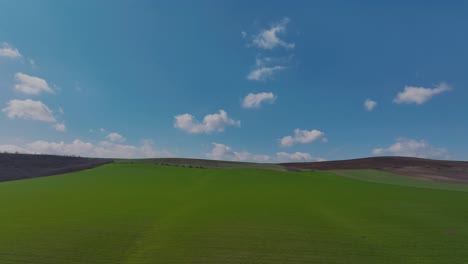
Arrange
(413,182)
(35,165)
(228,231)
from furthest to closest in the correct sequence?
1. (35,165)
2. (413,182)
3. (228,231)

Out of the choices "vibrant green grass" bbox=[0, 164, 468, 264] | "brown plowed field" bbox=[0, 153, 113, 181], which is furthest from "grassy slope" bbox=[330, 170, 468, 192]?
"brown plowed field" bbox=[0, 153, 113, 181]

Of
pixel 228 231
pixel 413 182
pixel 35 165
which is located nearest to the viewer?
pixel 228 231

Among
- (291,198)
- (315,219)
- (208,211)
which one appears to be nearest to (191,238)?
(208,211)

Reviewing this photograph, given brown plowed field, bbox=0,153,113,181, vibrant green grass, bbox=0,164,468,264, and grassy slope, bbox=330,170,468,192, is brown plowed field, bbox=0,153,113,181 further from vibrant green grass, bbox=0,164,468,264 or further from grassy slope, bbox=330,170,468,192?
grassy slope, bbox=330,170,468,192

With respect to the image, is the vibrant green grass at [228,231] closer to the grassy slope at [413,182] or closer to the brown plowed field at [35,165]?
the grassy slope at [413,182]

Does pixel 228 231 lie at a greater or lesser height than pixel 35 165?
lesser

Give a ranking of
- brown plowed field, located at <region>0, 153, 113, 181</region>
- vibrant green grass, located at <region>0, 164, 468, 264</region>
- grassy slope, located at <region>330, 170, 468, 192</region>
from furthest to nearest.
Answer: brown plowed field, located at <region>0, 153, 113, 181</region> < grassy slope, located at <region>330, 170, 468, 192</region> < vibrant green grass, located at <region>0, 164, 468, 264</region>

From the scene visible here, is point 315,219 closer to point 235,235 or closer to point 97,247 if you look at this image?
point 235,235

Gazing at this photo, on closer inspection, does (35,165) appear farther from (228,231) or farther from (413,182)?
(413,182)

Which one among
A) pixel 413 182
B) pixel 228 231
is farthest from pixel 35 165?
pixel 413 182

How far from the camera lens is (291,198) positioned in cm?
1572

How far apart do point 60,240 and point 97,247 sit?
1479 mm

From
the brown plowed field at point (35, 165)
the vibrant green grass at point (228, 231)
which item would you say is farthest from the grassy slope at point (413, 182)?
the brown plowed field at point (35, 165)

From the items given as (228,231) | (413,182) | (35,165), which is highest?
(35,165)
